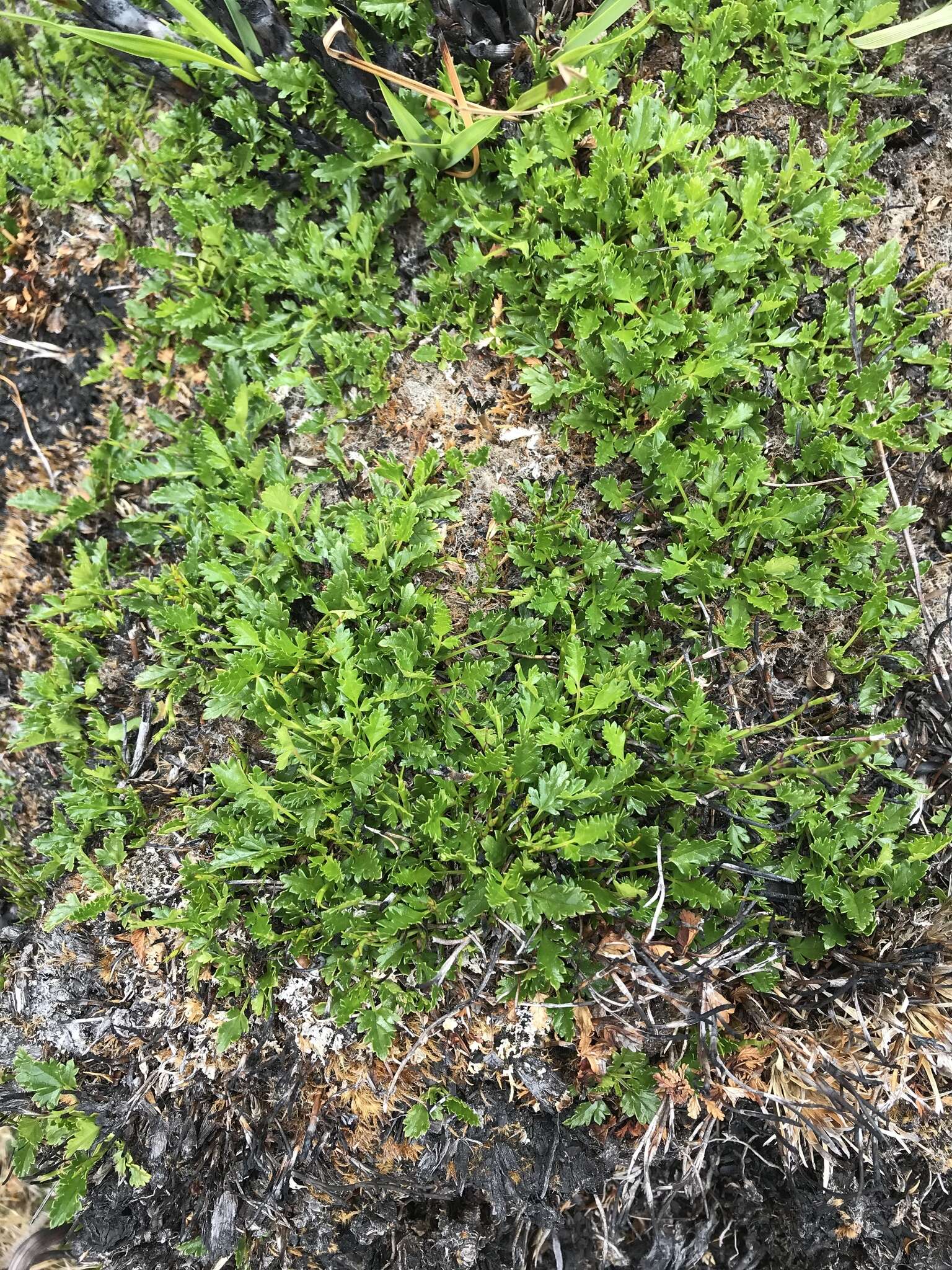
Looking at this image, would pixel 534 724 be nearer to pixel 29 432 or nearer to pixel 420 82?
pixel 420 82

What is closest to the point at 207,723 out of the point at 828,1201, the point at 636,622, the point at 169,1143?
the point at 169,1143

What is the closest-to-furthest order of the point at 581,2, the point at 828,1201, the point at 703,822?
the point at 828,1201 → the point at 703,822 → the point at 581,2

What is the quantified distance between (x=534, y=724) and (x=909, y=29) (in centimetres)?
286

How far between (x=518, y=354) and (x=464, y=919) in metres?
2.13

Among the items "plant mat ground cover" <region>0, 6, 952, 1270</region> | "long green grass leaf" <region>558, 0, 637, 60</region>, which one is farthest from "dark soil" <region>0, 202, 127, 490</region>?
"long green grass leaf" <region>558, 0, 637, 60</region>

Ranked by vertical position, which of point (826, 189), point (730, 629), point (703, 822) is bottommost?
point (703, 822)

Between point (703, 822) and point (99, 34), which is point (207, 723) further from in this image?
point (99, 34)

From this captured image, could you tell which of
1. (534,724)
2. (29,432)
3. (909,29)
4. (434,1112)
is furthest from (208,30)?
(434,1112)

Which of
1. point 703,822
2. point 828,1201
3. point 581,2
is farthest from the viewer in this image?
point 581,2

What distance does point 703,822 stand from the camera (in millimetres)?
2740

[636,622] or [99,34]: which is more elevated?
[99,34]

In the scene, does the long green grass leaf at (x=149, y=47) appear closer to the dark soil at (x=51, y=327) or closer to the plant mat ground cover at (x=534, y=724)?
the plant mat ground cover at (x=534, y=724)

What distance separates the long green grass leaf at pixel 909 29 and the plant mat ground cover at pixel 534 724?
4.0 inches

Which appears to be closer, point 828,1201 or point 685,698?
point 828,1201
